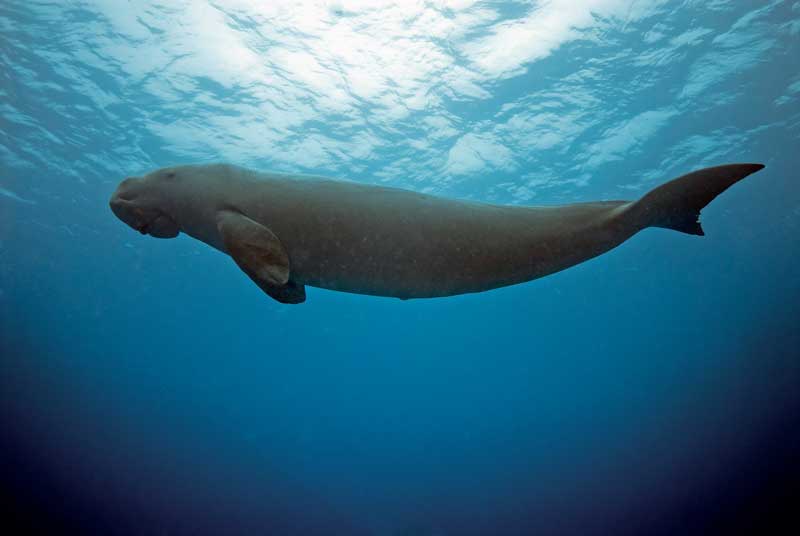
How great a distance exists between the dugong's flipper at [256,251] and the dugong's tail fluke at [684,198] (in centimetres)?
230

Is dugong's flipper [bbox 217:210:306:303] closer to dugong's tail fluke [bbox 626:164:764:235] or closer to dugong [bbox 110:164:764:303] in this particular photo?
dugong [bbox 110:164:764:303]

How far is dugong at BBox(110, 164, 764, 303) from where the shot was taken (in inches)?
114

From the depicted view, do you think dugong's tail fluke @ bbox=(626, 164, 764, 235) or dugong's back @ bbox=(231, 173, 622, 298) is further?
dugong's back @ bbox=(231, 173, 622, 298)

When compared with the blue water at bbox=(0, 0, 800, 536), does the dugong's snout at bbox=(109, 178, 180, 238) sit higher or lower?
lower

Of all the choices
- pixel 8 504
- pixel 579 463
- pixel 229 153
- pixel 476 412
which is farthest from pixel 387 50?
pixel 476 412

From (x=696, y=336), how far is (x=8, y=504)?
69.4 metres

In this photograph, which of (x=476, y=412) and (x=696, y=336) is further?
(x=476, y=412)

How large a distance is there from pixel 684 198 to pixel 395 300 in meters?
34.0

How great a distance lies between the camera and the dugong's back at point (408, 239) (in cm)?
291

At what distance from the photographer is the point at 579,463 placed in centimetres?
4844

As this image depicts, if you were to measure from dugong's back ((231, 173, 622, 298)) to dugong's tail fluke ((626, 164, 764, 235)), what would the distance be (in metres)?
0.26

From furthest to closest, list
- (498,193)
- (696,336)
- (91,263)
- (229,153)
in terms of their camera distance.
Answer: (696,336)
(91,263)
(498,193)
(229,153)

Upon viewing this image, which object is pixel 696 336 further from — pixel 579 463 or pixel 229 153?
pixel 229 153

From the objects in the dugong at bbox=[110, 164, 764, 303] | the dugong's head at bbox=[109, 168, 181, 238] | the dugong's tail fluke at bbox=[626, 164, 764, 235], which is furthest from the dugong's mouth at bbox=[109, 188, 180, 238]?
the dugong's tail fluke at bbox=[626, 164, 764, 235]
